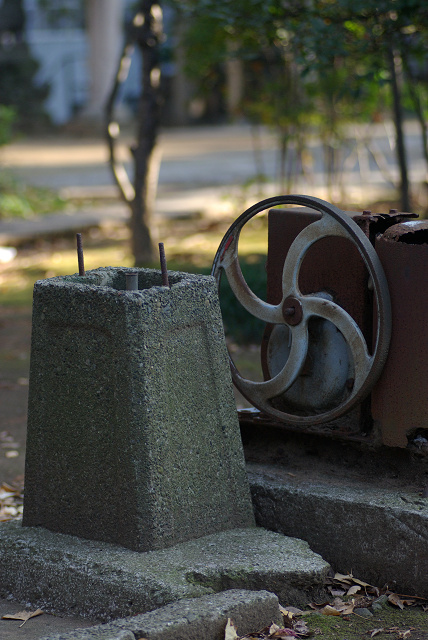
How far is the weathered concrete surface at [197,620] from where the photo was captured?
90.0 inches

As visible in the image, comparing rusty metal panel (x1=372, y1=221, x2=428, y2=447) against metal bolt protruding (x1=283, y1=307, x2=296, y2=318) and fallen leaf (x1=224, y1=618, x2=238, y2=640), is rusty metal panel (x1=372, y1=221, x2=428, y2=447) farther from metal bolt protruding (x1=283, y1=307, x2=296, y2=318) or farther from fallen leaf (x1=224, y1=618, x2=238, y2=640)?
fallen leaf (x1=224, y1=618, x2=238, y2=640)

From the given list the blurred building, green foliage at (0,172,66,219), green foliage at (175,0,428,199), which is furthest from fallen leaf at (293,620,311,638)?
the blurred building

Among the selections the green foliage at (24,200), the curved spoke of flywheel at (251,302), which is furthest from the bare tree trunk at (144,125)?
the curved spoke of flywheel at (251,302)

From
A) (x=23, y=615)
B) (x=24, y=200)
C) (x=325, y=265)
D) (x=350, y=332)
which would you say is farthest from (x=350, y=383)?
(x=24, y=200)

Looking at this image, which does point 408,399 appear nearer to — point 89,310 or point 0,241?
point 89,310

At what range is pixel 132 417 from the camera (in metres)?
2.60

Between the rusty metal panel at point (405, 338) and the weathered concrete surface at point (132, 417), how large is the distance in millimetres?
525

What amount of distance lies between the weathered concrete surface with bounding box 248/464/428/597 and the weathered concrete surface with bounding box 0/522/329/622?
151mm

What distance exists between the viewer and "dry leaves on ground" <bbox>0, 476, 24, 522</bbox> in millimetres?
3705

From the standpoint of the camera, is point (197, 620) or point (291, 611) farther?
point (291, 611)

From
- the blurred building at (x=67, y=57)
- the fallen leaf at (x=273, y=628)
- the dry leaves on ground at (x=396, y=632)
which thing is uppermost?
the blurred building at (x=67, y=57)

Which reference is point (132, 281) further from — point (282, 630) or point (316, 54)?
point (316, 54)

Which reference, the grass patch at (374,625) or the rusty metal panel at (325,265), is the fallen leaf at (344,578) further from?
the rusty metal panel at (325,265)

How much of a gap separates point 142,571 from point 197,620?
252 mm
